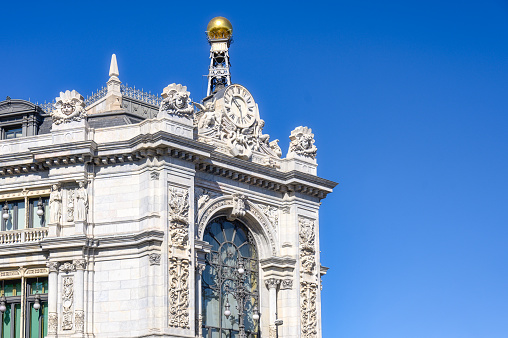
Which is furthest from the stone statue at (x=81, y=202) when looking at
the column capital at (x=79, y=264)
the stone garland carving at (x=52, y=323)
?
the stone garland carving at (x=52, y=323)

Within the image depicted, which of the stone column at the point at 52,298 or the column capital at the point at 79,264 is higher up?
the column capital at the point at 79,264

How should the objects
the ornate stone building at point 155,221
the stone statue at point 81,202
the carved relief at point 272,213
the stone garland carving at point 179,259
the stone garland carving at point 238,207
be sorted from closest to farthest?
the stone garland carving at point 179,259 → the ornate stone building at point 155,221 → the stone statue at point 81,202 → the stone garland carving at point 238,207 → the carved relief at point 272,213

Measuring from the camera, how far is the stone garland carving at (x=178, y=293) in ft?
183

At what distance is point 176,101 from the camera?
5900 cm

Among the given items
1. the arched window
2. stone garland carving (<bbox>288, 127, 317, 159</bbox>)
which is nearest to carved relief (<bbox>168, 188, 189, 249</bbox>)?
the arched window

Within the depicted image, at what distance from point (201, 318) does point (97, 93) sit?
16.4 metres

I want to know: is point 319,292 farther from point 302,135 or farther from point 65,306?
point 65,306

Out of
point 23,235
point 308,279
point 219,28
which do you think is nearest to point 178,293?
point 23,235

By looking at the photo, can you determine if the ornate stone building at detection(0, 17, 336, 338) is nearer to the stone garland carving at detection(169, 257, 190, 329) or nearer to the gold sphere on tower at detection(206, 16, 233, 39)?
the stone garland carving at detection(169, 257, 190, 329)

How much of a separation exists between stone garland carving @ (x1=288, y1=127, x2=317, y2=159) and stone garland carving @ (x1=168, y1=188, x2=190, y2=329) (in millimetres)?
9805

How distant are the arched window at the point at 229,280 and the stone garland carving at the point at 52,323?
26.5ft

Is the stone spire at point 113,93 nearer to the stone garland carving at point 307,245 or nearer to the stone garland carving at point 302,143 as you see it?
the stone garland carving at point 302,143

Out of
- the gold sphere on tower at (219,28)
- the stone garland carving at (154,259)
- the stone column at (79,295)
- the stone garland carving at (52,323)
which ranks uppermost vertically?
the gold sphere on tower at (219,28)

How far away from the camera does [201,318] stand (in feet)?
191
